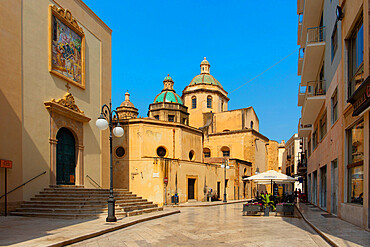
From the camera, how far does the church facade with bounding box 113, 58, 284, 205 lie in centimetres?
2792

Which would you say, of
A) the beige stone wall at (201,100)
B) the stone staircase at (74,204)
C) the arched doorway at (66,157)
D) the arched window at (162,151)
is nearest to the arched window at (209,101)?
the beige stone wall at (201,100)

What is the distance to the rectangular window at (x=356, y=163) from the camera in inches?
412

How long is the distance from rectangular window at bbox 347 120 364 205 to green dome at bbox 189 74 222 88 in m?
42.4

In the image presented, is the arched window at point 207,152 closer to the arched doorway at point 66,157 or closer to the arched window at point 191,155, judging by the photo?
the arched window at point 191,155

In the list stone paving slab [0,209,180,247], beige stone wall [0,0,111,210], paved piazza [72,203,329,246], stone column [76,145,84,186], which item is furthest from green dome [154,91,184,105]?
paved piazza [72,203,329,246]

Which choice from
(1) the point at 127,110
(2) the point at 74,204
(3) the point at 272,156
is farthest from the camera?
(3) the point at 272,156

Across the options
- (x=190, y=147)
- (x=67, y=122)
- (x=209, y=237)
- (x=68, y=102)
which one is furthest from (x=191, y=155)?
(x=209, y=237)

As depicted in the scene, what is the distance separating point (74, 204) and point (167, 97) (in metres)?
28.1

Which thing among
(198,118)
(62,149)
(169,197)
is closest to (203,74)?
(198,118)

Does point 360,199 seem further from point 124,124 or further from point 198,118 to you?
point 198,118

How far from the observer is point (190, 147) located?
108ft

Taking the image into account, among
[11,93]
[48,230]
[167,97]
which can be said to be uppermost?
[167,97]

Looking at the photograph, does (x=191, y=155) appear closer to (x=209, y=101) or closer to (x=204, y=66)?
(x=209, y=101)

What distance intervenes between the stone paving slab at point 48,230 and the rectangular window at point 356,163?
7.99 metres
